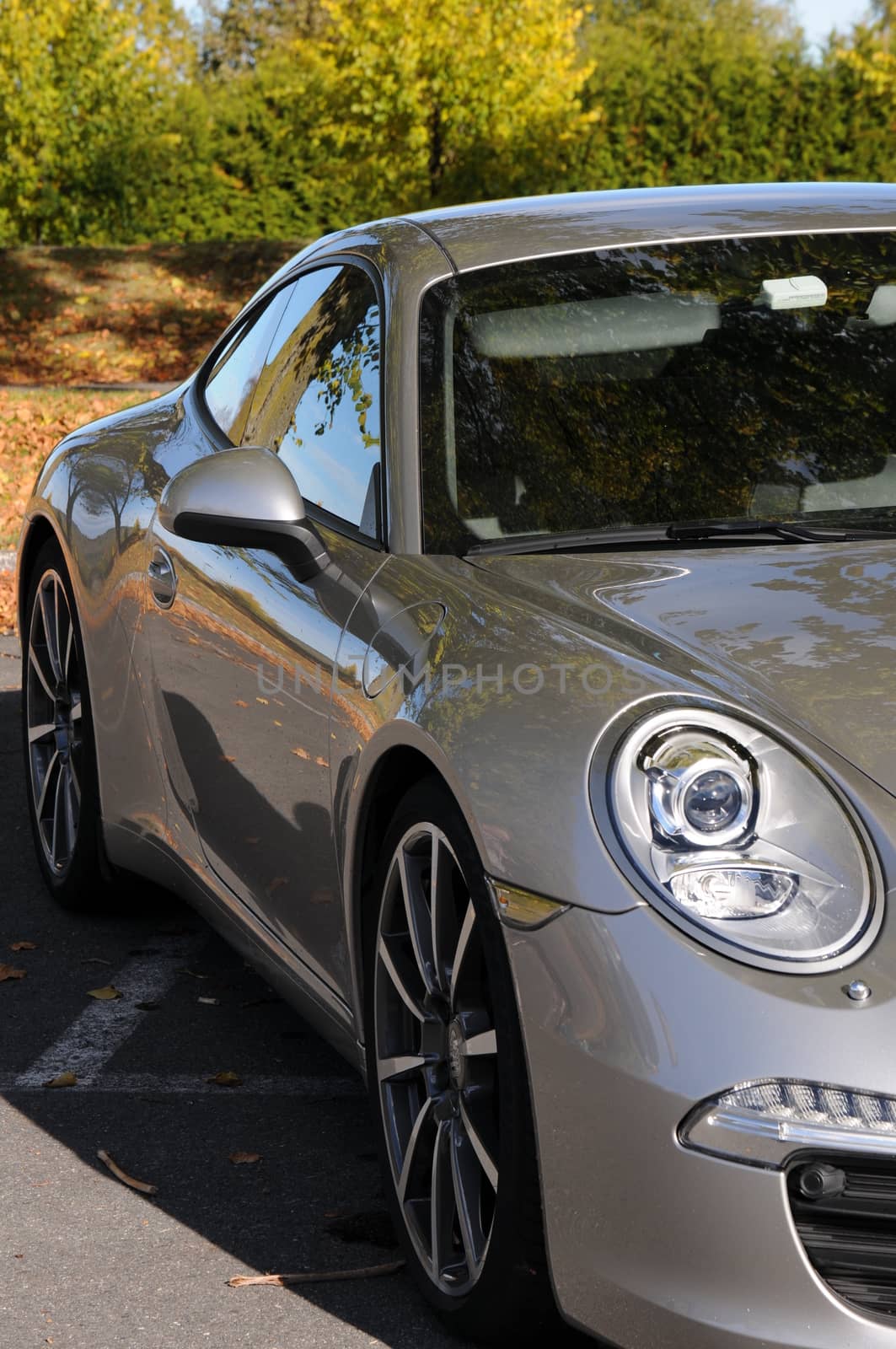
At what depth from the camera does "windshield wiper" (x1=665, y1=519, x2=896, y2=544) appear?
304cm

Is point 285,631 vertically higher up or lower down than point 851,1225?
higher up

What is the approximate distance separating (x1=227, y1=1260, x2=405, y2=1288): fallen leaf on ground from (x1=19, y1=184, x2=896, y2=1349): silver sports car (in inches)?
4.9

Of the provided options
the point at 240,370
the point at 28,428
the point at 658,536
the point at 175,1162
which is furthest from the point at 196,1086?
the point at 28,428

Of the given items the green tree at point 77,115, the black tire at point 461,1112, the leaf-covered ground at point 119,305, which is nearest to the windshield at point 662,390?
the black tire at point 461,1112

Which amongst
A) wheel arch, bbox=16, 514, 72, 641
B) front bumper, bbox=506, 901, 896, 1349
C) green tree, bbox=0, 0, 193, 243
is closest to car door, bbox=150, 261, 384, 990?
front bumper, bbox=506, 901, 896, 1349

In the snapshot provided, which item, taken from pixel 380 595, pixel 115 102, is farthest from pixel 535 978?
pixel 115 102

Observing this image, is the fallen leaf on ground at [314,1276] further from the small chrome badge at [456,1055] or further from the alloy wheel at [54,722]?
the alloy wheel at [54,722]

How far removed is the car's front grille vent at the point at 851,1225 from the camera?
2.05 m

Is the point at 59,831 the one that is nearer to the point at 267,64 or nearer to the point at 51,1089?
the point at 51,1089

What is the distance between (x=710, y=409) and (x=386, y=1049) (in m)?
1.30

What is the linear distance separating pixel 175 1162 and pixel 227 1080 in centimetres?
39

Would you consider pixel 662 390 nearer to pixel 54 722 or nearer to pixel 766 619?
pixel 766 619

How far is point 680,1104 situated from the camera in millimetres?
2062

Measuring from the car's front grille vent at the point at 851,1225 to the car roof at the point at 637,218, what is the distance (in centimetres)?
193
